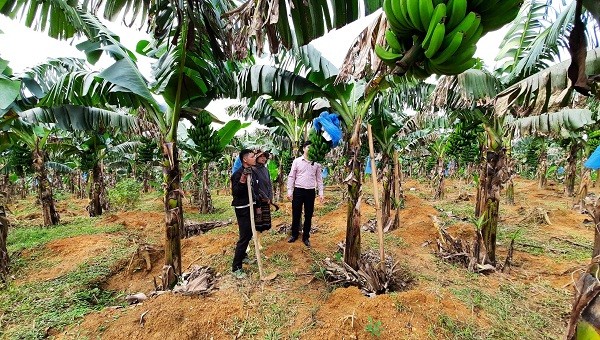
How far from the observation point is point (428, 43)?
60.5 inches

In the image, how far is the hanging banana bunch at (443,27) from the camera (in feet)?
4.81

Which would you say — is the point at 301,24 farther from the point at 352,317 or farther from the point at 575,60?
the point at 352,317

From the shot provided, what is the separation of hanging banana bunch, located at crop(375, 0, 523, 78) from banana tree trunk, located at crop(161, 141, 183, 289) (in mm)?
2610

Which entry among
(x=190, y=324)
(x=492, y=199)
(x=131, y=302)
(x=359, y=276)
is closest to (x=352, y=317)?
(x=359, y=276)

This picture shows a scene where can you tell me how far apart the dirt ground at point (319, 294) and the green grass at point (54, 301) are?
0.64ft

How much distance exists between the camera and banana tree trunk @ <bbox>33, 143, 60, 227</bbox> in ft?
24.1

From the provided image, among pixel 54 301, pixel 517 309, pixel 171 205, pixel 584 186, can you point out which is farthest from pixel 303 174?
pixel 584 186

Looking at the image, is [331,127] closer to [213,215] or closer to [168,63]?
[168,63]

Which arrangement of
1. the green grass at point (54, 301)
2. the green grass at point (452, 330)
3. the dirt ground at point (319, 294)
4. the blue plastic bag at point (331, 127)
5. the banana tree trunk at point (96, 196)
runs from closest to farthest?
the green grass at point (452, 330) < the dirt ground at point (319, 294) < the green grass at point (54, 301) < the blue plastic bag at point (331, 127) < the banana tree trunk at point (96, 196)

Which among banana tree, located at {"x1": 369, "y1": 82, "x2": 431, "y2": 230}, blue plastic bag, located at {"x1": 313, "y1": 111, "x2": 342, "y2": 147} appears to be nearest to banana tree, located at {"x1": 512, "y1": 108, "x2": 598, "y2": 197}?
banana tree, located at {"x1": 369, "y1": 82, "x2": 431, "y2": 230}

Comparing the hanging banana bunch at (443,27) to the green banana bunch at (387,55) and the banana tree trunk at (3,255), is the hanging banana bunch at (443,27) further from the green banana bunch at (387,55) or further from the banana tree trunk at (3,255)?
the banana tree trunk at (3,255)

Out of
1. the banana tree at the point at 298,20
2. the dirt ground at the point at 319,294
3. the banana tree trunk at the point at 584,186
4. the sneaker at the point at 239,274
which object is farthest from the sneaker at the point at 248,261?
the banana tree trunk at the point at 584,186

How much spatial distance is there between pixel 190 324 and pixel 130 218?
21.8ft

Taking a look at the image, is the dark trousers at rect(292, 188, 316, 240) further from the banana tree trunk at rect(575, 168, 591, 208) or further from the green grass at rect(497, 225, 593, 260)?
the banana tree trunk at rect(575, 168, 591, 208)
